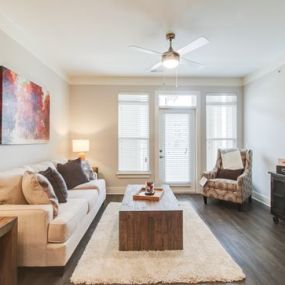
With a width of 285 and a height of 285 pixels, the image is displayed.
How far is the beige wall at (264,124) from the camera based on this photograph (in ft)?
13.6

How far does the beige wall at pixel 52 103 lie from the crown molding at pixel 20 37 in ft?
0.18

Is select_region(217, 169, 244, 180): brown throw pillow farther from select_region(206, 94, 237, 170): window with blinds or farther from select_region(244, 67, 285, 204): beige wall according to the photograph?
select_region(206, 94, 237, 170): window with blinds

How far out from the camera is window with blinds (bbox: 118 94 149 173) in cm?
548

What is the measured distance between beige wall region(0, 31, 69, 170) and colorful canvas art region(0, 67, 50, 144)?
0.39 ft

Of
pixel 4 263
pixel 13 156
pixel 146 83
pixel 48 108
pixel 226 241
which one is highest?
pixel 146 83

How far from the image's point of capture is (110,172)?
213 inches

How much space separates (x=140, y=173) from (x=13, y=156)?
2952 mm

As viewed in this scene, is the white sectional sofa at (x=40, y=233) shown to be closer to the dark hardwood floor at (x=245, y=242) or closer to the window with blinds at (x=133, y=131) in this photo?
the dark hardwood floor at (x=245, y=242)

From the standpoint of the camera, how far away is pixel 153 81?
5.46 metres

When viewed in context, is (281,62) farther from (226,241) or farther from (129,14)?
(226,241)

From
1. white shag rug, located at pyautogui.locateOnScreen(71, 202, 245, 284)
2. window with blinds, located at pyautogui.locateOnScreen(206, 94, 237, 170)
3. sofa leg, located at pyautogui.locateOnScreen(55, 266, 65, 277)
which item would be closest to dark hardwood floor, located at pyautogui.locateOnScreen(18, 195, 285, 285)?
sofa leg, located at pyautogui.locateOnScreen(55, 266, 65, 277)

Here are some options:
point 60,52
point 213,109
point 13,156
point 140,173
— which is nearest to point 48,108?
point 60,52

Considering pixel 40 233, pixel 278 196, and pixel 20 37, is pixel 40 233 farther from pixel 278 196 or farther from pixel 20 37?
pixel 278 196

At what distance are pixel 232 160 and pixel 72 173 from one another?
311cm
